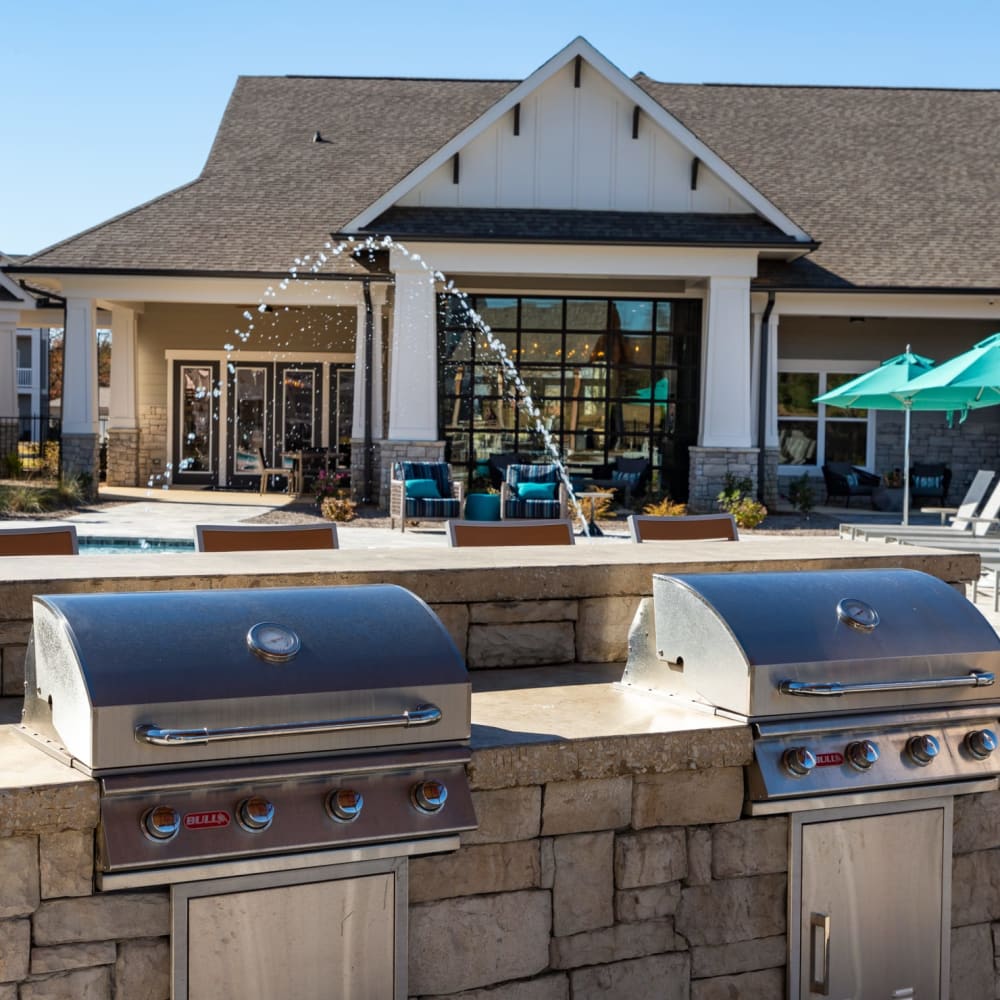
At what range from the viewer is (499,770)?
3.26 meters

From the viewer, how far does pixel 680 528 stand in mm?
7184

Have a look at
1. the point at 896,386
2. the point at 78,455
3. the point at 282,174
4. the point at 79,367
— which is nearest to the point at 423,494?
the point at 896,386

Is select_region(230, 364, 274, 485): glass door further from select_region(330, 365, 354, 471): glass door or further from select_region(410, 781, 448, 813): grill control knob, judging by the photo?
select_region(410, 781, 448, 813): grill control knob

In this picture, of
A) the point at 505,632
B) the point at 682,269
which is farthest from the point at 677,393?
the point at 505,632

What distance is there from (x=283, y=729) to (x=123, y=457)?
2154 cm

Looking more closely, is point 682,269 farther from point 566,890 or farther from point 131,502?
point 566,890

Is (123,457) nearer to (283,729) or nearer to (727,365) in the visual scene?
(727,365)

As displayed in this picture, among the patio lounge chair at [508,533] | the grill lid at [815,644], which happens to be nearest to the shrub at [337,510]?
the patio lounge chair at [508,533]

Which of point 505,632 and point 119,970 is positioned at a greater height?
point 505,632

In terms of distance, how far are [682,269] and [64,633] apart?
1716 centimetres

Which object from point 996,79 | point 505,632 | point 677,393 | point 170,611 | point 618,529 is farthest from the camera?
point 996,79

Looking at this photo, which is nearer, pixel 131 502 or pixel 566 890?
pixel 566 890

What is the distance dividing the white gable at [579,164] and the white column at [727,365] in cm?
147

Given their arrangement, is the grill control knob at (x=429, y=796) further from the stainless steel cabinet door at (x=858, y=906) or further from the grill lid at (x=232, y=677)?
the stainless steel cabinet door at (x=858, y=906)
